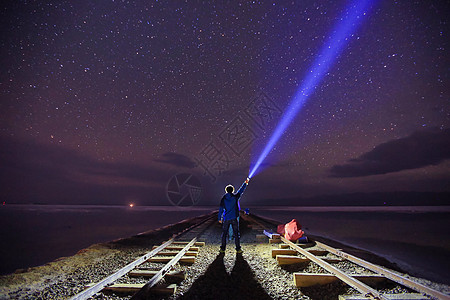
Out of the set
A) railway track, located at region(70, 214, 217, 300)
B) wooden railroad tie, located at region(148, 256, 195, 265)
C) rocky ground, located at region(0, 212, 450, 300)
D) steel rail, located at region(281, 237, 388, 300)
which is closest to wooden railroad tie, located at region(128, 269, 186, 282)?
railway track, located at region(70, 214, 217, 300)

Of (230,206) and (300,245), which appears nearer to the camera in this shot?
(230,206)

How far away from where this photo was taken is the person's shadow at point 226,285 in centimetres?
433

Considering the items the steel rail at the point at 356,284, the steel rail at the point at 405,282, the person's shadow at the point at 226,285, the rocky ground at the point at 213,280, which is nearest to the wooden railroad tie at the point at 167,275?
the rocky ground at the point at 213,280

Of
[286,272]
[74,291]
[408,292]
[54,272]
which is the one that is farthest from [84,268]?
[408,292]

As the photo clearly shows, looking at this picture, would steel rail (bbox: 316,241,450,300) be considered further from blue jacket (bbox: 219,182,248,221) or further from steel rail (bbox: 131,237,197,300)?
steel rail (bbox: 131,237,197,300)

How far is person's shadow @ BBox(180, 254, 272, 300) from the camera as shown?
4.33 metres

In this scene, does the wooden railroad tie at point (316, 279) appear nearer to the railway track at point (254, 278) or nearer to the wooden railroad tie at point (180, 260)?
the railway track at point (254, 278)

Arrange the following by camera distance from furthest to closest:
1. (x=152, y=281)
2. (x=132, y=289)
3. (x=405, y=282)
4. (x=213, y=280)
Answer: (x=213, y=280), (x=405, y=282), (x=152, y=281), (x=132, y=289)

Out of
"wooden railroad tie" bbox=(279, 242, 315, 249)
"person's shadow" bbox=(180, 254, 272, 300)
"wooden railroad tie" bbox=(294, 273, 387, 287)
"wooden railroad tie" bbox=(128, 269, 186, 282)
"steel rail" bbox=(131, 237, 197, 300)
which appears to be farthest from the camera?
"wooden railroad tie" bbox=(279, 242, 315, 249)

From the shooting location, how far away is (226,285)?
4844 millimetres

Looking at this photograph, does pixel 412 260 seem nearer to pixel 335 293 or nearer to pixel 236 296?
pixel 335 293

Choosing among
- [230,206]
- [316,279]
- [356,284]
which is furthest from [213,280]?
[356,284]

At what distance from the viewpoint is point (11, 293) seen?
196 inches

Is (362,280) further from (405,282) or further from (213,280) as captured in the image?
(213,280)
